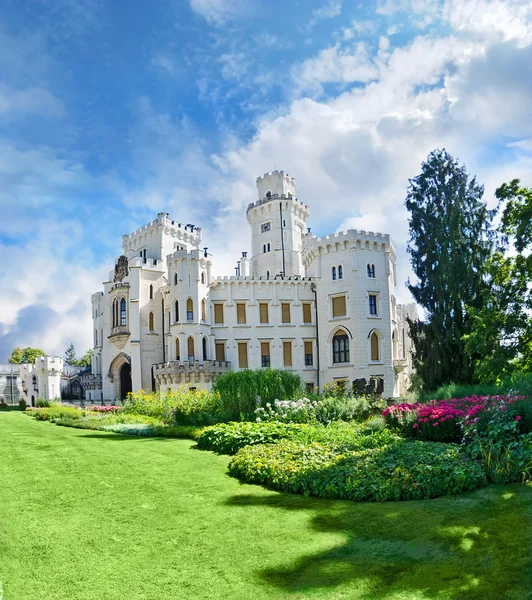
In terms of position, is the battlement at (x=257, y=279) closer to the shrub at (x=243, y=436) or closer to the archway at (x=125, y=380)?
the archway at (x=125, y=380)

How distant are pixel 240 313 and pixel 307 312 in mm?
5442

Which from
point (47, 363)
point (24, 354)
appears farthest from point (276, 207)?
point (24, 354)

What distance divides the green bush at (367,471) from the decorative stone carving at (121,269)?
37.4 m

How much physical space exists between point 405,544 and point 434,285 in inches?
1004

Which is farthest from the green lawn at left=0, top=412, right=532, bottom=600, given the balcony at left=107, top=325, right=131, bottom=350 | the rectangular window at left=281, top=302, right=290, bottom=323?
the balcony at left=107, top=325, right=131, bottom=350

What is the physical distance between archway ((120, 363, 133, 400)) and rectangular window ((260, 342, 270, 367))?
12259mm

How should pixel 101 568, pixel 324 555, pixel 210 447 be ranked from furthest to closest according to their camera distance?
pixel 210 447, pixel 324 555, pixel 101 568

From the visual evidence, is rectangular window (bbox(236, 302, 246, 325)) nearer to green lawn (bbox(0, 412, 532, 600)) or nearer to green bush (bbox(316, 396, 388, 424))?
green bush (bbox(316, 396, 388, 424))

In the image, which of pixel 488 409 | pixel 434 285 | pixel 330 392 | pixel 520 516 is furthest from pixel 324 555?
pixel 434 285

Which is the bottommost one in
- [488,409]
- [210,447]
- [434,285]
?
[210,447]

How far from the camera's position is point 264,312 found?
1725 inches

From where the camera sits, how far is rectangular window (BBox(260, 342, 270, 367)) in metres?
43.2

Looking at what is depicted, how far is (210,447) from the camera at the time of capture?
15406 millimetres

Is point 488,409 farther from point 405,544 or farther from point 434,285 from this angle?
point 434,285
